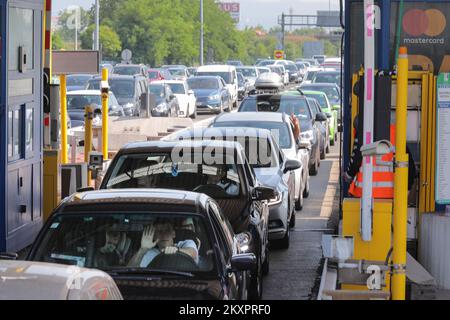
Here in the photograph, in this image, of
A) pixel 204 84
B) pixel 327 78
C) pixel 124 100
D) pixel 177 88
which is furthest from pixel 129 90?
pixel 204 84

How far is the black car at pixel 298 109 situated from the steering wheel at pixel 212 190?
Answer: 1210cm

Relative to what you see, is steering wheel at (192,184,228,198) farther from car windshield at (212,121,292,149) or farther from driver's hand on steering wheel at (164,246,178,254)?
car windshield at (212,121,292,149)

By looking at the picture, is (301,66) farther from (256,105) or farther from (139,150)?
(139,150)

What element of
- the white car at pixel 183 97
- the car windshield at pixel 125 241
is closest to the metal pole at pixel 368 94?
the car windshield at pixel 125 241

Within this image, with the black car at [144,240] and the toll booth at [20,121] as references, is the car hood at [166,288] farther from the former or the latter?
the toll booth at [20,121]

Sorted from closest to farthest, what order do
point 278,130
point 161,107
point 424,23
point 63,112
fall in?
point 424,23 → point 63,112 → point 278,130 → point 161,107

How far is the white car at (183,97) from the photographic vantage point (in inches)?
1742

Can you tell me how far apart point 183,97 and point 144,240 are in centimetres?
3590

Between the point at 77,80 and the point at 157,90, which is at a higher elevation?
the point at 77,80

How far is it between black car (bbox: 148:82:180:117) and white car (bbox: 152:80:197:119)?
0.59 metres

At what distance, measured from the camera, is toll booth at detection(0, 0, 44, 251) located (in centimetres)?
→ 1366

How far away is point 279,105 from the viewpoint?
26.0 metres

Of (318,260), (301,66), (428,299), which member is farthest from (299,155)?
(301,66)

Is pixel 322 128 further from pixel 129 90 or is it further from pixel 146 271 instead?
pixel 146 271
